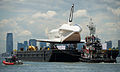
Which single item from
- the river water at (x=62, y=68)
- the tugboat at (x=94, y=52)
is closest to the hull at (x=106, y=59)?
the tugboat at (x=94, y=52)

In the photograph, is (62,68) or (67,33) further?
(67,33)

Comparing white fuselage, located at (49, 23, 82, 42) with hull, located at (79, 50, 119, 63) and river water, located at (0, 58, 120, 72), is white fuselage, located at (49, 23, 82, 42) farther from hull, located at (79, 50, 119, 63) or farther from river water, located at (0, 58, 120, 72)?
river water, located at (0, 58, 120, 72)

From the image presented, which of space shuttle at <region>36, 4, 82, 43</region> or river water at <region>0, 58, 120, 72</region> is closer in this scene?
river water at <region>0, 58, 120, 72</region>

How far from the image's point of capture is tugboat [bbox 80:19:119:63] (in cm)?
13662

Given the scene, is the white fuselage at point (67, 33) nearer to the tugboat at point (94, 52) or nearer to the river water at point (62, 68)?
the tugboat at point (94, 52)

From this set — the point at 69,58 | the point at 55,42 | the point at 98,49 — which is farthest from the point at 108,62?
the point at 55,42

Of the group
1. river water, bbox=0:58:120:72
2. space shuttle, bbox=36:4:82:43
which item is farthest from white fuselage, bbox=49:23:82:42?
river water, bbox=0:58:120:72

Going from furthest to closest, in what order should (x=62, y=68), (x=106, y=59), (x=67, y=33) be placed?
1. (x=67, y=33)
2. (x=106, y=59)
3. (x=62, y=68)

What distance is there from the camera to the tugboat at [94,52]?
448ft

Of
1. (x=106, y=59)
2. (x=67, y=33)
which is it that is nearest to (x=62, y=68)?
(x=106, y=59)

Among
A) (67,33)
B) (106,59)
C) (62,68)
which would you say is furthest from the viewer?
(67,33)

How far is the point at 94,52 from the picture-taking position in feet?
456

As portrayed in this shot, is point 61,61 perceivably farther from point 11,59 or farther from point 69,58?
point 11,59

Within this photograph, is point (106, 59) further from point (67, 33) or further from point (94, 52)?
point (67, 33)
